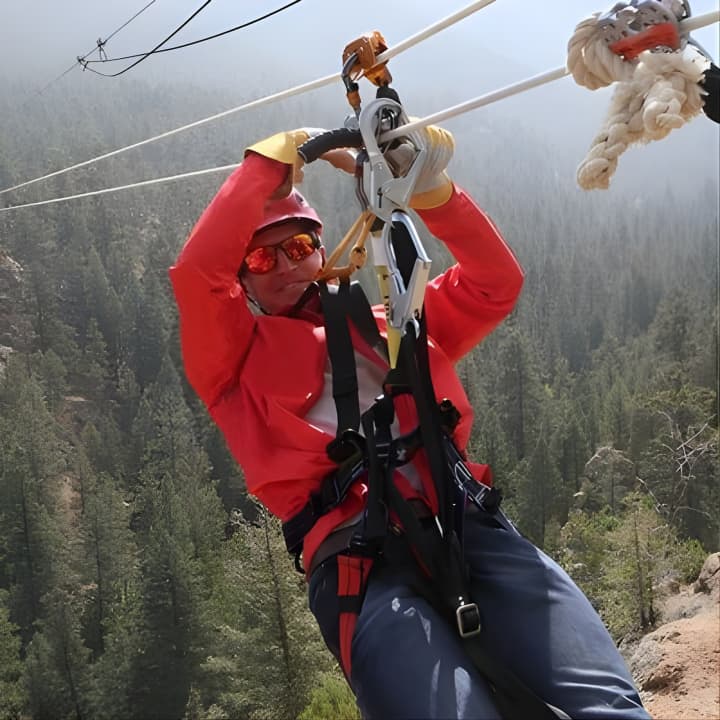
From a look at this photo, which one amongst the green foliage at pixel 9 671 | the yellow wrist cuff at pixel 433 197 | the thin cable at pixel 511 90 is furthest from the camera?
the green foliage at pixel 9 671

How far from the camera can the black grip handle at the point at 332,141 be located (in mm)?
1733

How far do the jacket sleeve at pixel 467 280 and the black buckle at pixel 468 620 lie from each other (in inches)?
33.5

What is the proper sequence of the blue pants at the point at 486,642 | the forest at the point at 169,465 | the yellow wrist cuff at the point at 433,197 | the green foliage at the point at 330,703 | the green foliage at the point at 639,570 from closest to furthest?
the blue pants at the point at 486,642 → the yellow wrist cuff at the point at 433,197 → the green foliage at the point at 330,703 → the forest at the point at 169,465 → the green foliage at the point at 639,570

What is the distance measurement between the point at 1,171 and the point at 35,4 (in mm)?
3561

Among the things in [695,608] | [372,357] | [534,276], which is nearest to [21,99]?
[372,357]

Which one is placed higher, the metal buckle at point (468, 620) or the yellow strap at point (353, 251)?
the yellow strap at point (353, 251)

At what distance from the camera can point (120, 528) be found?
17.0 meters

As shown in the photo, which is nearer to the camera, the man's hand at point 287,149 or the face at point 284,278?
the man's hand at point 287,149

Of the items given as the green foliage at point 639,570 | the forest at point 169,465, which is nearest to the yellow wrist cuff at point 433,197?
the forest at point 169,465

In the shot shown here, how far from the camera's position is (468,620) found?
4.99 ft

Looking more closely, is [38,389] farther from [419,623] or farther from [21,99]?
[419,623]

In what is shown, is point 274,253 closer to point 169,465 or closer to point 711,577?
point 711,577

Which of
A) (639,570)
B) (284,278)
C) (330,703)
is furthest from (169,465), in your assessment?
(284,278)

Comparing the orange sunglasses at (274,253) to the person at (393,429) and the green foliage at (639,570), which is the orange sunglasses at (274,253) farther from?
the green foliage at (639,570)
